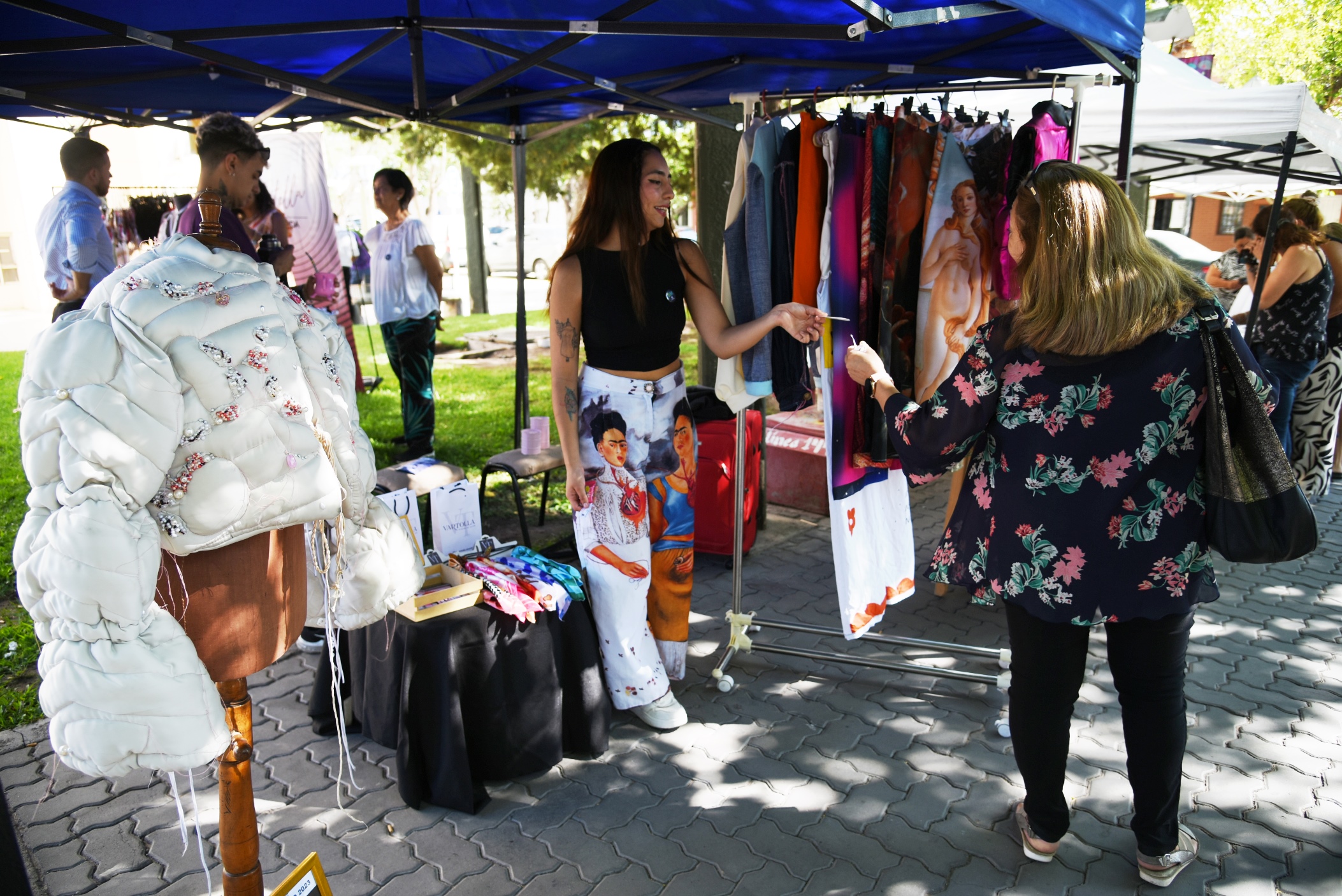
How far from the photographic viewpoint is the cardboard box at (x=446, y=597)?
8.70ft

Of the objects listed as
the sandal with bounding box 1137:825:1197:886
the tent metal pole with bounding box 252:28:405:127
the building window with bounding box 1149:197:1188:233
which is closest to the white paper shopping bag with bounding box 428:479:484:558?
the tent metal pole with bounding box 252:28:405:127

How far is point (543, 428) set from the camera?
464 centimetres

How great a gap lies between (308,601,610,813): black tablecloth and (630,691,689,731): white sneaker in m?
0.21

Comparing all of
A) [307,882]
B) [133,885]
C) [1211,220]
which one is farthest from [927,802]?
[1211,220]

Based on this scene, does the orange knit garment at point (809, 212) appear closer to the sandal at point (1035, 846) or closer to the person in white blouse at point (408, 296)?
the sandal at point (1035, 846)

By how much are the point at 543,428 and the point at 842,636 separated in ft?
6.30

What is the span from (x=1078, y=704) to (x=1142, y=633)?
1388 millimetres

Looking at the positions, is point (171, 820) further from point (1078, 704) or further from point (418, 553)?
point (1078, 704)

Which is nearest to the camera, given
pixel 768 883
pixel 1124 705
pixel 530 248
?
pixel 1124 705

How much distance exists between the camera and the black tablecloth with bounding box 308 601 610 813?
265 centimetres

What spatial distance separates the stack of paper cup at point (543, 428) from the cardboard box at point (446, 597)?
5.86ft

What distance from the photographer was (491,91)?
14.5 feet

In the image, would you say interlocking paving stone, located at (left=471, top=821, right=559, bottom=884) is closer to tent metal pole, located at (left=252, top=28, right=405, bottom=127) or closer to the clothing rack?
the clothing rack

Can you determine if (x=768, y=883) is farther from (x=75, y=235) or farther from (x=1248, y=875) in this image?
(x=75, y=235)
